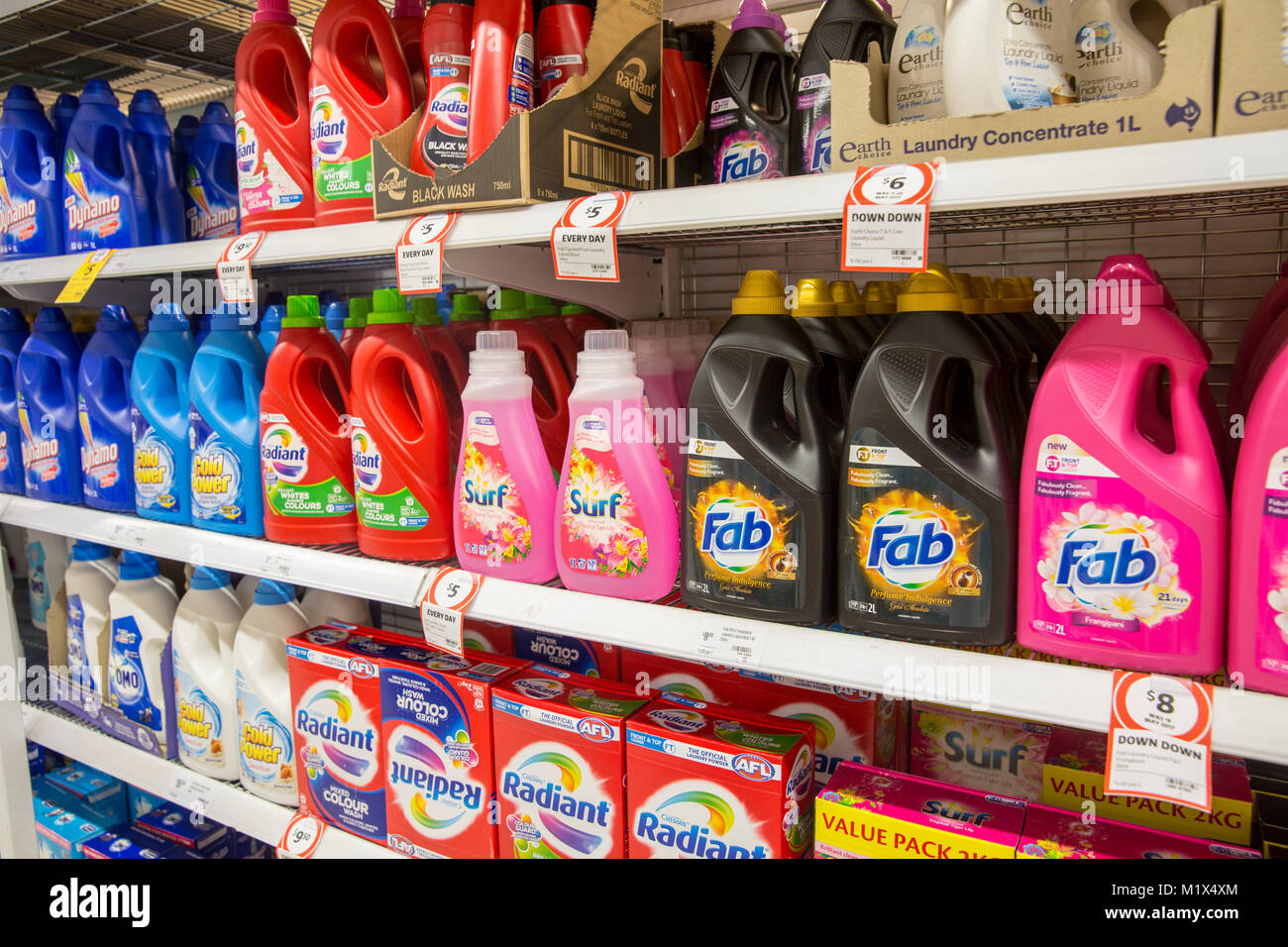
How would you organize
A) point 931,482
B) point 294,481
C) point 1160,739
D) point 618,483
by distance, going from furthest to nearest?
point 294,481, point 618,483, point 931,482, point 1160,739

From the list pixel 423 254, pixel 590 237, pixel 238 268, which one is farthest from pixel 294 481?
pixel 590 237

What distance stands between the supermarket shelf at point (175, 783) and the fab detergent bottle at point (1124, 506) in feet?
3.64

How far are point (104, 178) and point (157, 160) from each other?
107 millimetres

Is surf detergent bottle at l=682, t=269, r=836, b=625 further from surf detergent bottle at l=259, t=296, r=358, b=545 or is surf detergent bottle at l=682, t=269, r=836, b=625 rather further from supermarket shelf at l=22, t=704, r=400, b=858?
supermarket shelf at l=22, t=704, r=400, b=858

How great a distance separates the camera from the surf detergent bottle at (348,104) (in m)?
1.33

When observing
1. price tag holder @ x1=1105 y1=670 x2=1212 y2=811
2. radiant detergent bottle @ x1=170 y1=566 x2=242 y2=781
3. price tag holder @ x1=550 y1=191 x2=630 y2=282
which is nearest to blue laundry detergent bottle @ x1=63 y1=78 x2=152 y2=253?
radiant detergent bottle @ x1=170 y1=566 x2=242 y2=781

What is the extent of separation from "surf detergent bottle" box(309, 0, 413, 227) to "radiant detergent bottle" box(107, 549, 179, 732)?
0.90 m

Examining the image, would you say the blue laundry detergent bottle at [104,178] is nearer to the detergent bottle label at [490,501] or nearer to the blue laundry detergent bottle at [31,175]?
the blue laundry detergent bottle at [31,175]

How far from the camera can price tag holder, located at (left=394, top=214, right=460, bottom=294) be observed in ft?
3.70

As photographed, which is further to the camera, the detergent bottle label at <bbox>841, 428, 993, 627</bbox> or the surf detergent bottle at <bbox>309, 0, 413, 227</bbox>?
the surf detergent bottle at <bbox>309, 0, 413, 227</bbox>

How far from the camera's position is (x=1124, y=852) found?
90 centimetres

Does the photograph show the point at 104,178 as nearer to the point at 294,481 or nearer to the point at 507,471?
the point at 294,481

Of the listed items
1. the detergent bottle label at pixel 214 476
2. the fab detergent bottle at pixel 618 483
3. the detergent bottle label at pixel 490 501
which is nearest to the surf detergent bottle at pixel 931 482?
the fab detergent bottle at pixel 618 483

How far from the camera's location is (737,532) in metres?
1.02
